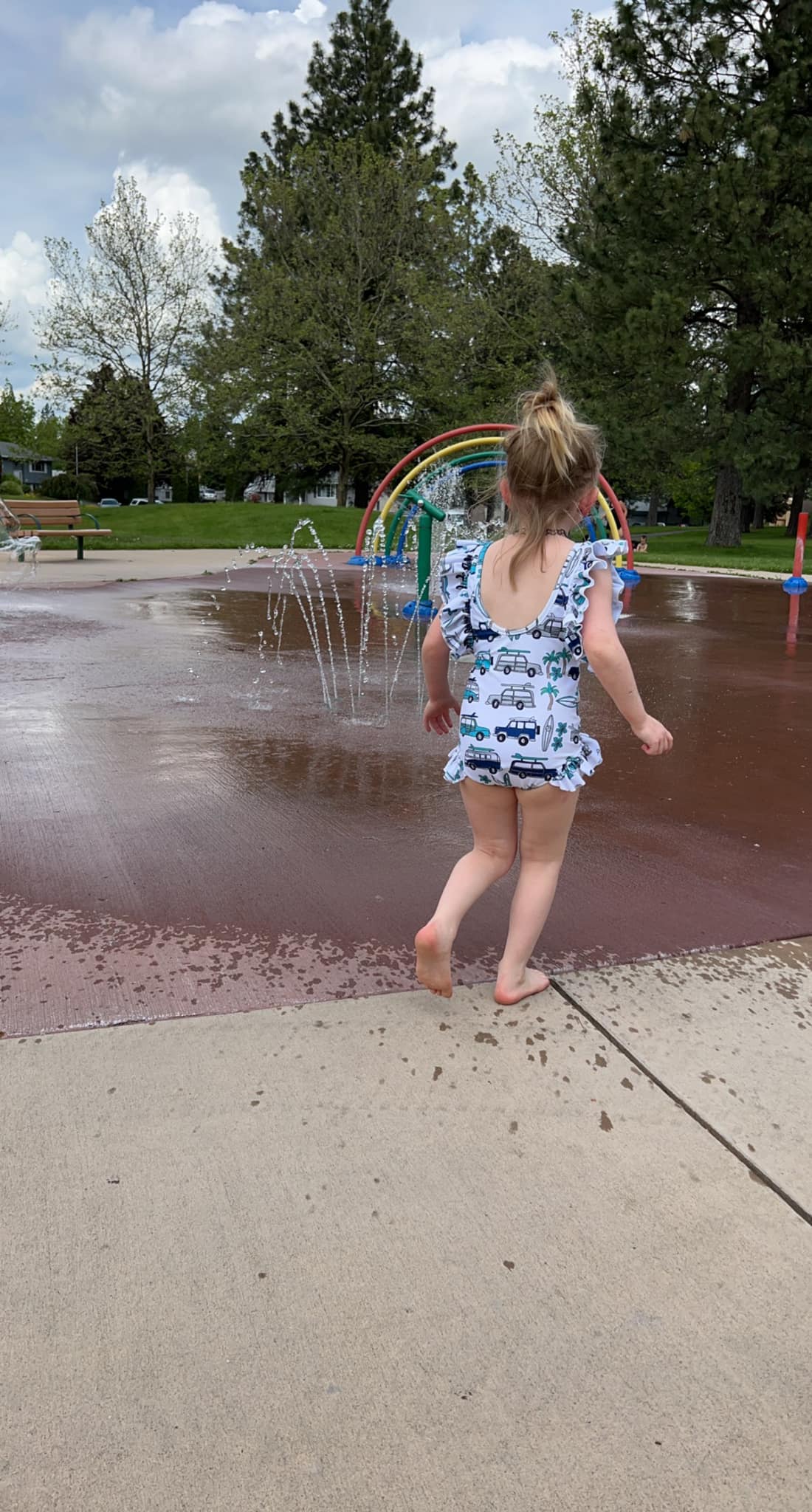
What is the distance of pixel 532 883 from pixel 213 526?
26580mm

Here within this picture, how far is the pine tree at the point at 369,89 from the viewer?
3784 cm

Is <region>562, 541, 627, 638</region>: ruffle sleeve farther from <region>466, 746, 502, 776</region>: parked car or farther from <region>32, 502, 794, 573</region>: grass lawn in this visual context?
<region>32, 502, 794, 573</region>: grass lawn

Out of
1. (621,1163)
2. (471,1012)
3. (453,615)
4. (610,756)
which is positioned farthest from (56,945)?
(610,756)

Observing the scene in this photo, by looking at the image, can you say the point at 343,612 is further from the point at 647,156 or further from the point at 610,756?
the point at 647,156

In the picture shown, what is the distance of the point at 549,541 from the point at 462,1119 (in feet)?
4.27

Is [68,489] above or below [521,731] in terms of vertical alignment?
above

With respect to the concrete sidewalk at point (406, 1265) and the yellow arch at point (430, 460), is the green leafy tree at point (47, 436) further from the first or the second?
the concrete sidewalk at point (406, 1265)

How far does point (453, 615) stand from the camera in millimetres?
2590

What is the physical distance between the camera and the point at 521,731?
2.51 m

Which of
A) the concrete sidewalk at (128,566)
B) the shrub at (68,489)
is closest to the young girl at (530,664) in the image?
the concrete sidewalk at (128,566)

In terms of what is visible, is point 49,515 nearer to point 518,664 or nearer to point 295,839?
point 295,839

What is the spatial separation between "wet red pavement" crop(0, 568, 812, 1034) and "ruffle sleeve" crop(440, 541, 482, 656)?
868 millimetres

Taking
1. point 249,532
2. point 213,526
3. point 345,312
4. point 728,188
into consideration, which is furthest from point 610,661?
point 345,312

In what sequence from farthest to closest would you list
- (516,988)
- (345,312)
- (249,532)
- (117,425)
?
(117,425) < (345,312) < (249,532) < (516,988)
